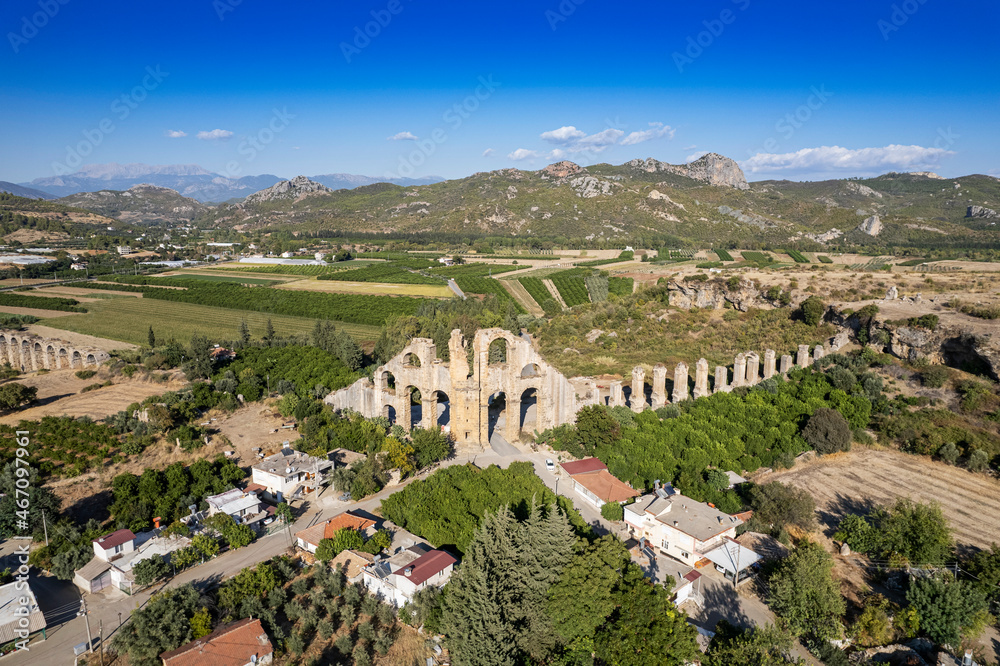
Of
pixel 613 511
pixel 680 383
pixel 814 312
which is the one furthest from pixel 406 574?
pixel 814 312

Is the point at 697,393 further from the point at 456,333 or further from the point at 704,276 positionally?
the point at 704,276

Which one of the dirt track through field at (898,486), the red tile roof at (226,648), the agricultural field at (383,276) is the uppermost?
the agricultural field at (383,276)

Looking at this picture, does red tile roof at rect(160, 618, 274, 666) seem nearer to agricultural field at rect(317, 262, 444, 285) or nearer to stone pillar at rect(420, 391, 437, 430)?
stone pillar at rect(420, 391, 437, 430)

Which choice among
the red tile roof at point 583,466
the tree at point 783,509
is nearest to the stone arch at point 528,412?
the red tile roof at point 583,466

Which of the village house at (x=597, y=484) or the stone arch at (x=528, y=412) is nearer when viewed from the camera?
the village house at (x=597, y=484)

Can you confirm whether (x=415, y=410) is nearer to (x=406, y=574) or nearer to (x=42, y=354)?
(x=406, y=574)

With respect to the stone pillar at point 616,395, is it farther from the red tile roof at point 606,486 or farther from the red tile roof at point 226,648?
the red tile roof at point 226,648

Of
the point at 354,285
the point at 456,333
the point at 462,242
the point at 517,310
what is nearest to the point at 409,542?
the point at 456,333
